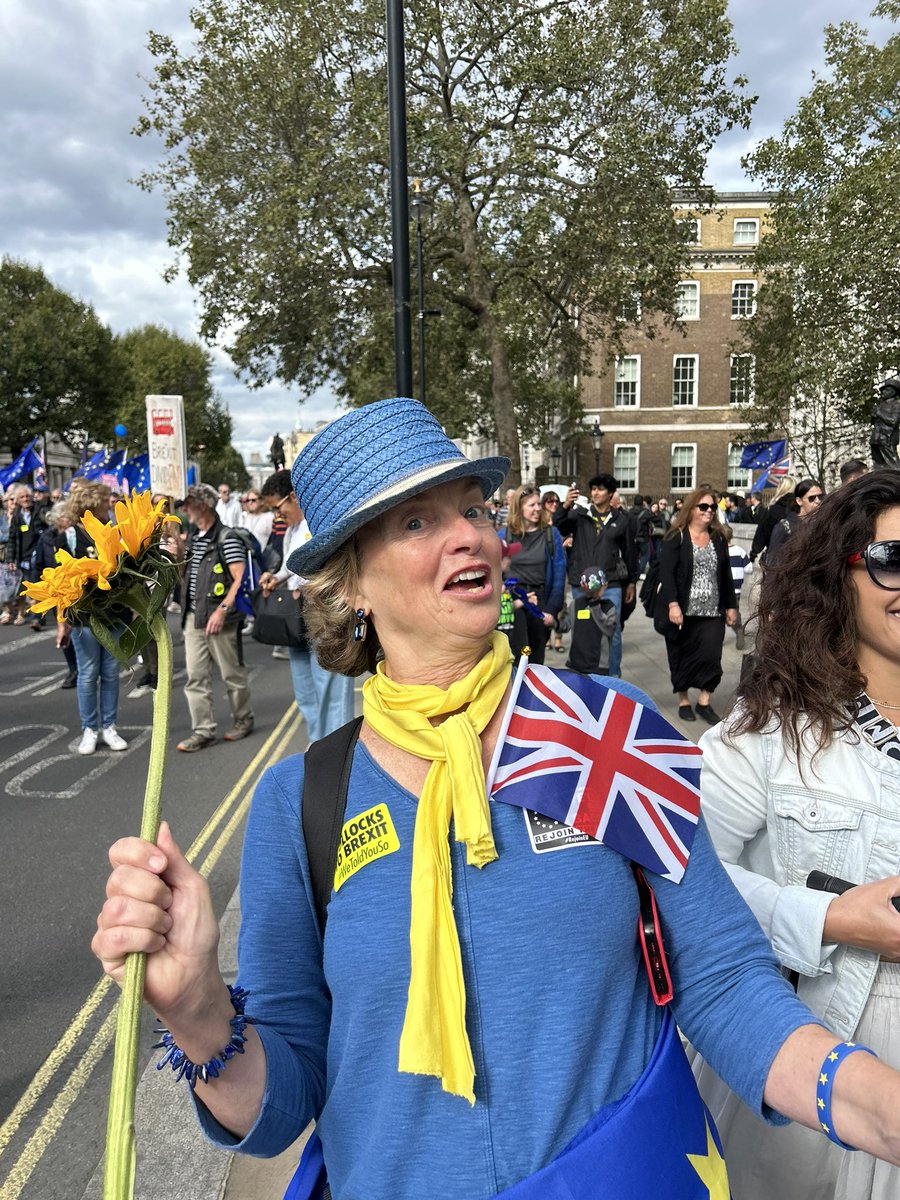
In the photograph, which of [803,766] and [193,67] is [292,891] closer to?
[803,766]

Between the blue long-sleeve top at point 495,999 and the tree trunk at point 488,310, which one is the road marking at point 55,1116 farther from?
the tree trunk at point 488,310

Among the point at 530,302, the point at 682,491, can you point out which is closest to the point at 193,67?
the point at 530,302

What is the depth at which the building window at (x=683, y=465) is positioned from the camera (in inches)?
1788

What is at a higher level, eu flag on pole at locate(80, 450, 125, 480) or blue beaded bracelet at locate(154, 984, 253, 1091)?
eu flag on pole at locate(80, 450, 125, 480)

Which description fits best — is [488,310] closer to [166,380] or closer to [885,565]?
[885,565]

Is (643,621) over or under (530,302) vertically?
under

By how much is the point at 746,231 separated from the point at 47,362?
115 ft

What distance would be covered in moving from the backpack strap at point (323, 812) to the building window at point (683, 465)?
46114 millimetres

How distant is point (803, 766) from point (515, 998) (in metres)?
0.87

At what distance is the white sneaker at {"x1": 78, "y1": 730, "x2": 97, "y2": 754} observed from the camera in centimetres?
716

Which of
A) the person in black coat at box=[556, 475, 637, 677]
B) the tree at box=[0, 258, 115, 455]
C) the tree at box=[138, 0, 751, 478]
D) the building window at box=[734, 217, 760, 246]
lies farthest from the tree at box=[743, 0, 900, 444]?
the tree at box=[0, 258, 115, 455]

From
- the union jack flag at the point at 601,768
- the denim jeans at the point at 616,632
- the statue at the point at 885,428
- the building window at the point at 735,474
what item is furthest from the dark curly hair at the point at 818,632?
the building window at the point at 735,474

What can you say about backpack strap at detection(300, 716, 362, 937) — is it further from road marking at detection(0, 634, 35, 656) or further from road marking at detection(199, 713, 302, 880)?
road marking at detection(0, 634, 35, 656)

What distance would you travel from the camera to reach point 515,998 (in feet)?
3.76
